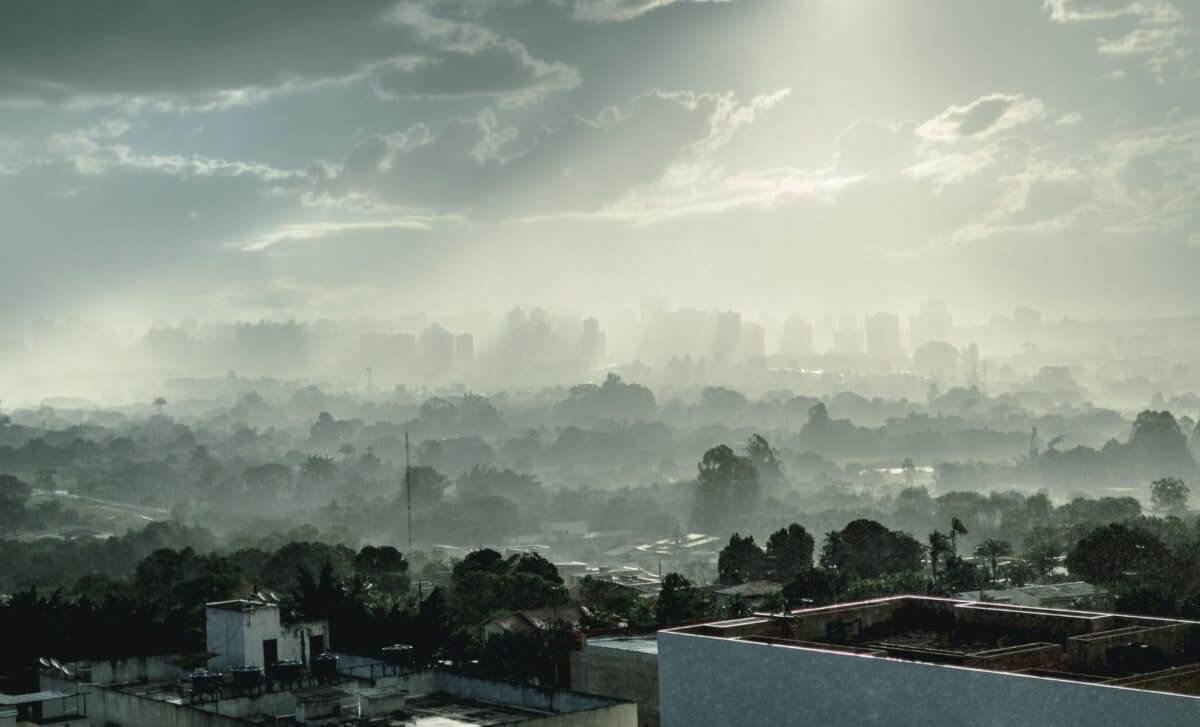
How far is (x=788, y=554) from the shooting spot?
272 feet

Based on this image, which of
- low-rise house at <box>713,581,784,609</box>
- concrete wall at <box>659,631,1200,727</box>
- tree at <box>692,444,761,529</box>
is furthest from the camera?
tree at <box>692,444,761,529</box>

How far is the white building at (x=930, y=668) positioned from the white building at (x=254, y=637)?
10838 millimetres

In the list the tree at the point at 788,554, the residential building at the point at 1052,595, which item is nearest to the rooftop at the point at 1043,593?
the residential building at the point at 1052,595

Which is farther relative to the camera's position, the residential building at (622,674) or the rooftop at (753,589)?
the rooftop at (753,589)

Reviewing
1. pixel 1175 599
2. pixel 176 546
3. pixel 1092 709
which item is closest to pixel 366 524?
pixel 176 546

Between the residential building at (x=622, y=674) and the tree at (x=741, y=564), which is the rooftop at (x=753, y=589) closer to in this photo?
the tree at (x=741, y=564)

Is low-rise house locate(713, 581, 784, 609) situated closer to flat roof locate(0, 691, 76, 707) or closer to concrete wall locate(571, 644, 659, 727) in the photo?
concrete wall locate(571, 644, 659, 727)

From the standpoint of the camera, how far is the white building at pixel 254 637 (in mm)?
30156

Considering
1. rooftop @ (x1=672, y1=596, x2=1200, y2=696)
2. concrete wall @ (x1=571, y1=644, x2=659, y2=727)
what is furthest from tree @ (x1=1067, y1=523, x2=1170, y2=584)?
rooftop @ (x1=672, y1=596, x2=1200, y2=696)

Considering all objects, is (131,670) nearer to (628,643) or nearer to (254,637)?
(254,637)

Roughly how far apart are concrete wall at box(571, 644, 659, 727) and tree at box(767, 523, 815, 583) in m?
→ 46.2

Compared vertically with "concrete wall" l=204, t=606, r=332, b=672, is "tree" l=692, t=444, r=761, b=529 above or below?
above

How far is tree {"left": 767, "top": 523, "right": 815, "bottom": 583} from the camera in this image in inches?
3253

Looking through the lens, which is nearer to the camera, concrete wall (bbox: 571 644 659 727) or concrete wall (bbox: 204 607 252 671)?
concrete wall (bbox: 204 607 252 671)
